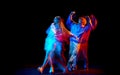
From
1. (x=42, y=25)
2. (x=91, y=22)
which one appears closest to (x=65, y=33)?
(x=91, y=22)

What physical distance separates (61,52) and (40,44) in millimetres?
1928

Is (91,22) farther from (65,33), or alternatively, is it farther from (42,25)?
(42,25)

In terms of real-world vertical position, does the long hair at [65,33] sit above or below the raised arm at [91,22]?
below

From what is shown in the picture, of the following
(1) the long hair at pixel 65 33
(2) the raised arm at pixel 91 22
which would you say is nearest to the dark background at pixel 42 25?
(2) the raised arm at pixel 91 22

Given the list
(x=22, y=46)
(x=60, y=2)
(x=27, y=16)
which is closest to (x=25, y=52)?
(x=22, y=46)

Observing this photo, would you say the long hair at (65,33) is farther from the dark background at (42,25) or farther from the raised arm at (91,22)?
the dark background at (42,25)

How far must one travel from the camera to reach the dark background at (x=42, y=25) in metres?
9.92

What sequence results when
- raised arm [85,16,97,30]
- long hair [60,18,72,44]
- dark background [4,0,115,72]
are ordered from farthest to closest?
dark background [4,0,115,72]
raised arm [85,16,97,30]
long hair [60,18,72,44]

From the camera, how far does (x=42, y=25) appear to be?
10.1 meters

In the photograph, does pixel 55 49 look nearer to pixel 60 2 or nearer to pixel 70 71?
pixel 70 71

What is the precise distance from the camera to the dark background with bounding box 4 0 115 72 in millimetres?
9922

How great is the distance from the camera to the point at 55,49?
8406 millimetres

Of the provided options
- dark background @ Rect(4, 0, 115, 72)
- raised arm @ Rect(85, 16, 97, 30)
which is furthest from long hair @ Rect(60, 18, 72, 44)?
dark background @ Rect(4, 0, 115, 72)

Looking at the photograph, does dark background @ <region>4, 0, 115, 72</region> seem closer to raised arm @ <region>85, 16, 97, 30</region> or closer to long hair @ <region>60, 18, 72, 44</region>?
raised arm @ <region>85, 16, 97, 30</region>
